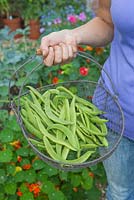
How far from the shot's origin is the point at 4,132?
1.72m

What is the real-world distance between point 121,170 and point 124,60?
1.46 feet

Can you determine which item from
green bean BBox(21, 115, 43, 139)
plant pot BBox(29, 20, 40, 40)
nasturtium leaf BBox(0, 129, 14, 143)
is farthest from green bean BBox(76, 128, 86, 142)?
plant pot BBox(29, 20, 40, 40)

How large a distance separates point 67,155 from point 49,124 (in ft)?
0.33

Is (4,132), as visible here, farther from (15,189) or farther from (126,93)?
(126,93)

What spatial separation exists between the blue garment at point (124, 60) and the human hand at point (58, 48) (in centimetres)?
13

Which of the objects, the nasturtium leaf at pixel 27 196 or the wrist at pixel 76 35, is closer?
the wrist at pixel 76 35

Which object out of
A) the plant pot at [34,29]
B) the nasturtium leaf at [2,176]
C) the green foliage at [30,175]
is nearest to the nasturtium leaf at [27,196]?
the green foliage at [30,175]

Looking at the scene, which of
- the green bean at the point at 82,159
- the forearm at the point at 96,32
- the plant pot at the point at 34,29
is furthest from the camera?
the plant pot at the point at 34,29

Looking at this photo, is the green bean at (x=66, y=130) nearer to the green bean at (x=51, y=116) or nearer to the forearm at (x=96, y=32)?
the green bean at (x=51, y=116)

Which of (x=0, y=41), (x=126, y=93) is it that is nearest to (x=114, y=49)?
(x=126, y=93)

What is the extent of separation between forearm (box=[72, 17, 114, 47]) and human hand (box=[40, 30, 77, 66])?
0.10 meters

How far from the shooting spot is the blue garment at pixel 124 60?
112 cm

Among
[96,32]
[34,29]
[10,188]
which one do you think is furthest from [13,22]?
[96,32]

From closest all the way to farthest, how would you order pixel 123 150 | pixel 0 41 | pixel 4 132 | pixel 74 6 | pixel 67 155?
pixel 67 155 → pixel 123 150 → pixel 4 132 → pixel 0 41 → pixel 74 6
